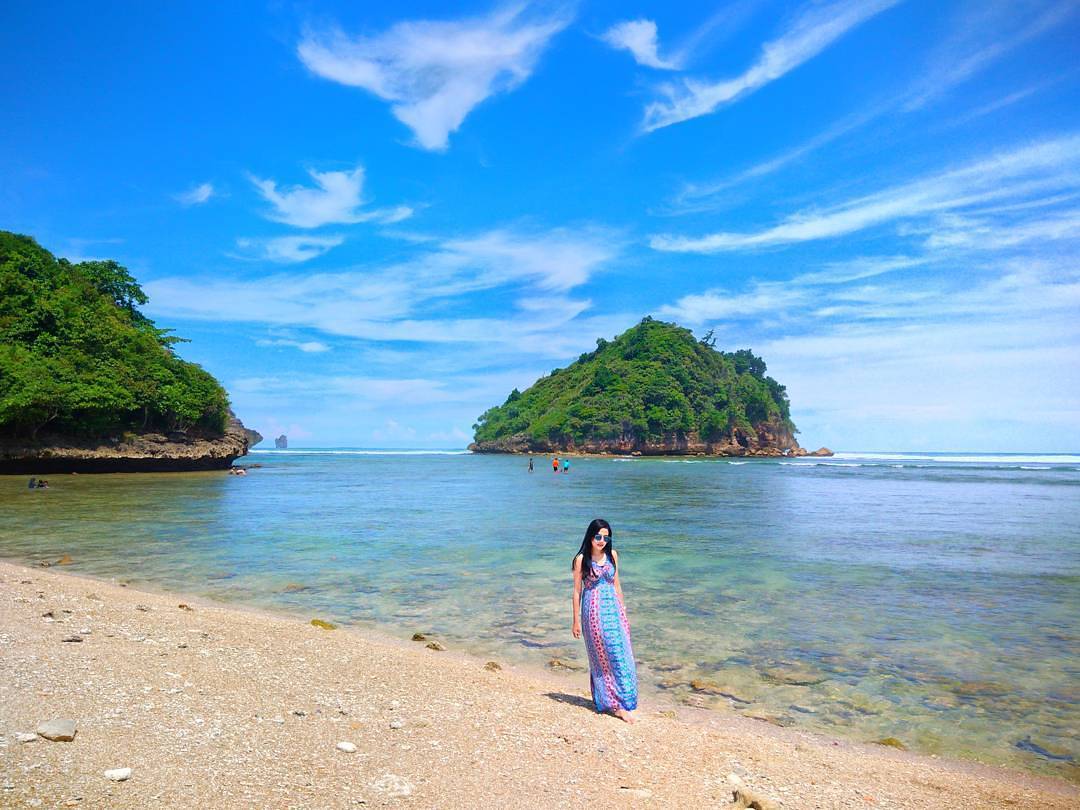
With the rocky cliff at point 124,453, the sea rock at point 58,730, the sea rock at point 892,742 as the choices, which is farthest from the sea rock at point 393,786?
the rocky cliff at point 124,453

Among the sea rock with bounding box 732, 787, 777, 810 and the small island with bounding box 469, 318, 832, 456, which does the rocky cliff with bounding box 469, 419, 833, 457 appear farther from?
the sea rock with bounding box 732, 787, 777, 810

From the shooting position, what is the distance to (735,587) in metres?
12.9

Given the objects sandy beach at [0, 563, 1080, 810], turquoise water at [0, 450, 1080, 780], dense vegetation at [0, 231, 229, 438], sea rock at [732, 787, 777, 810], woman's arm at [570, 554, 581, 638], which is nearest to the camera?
sandy beach at [0, 563, 1080, 810]

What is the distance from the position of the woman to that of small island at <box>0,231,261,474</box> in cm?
4861

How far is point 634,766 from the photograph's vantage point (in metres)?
4.92

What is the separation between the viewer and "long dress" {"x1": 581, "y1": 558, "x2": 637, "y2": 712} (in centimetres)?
617

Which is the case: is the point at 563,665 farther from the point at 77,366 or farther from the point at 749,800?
the point at 77,366

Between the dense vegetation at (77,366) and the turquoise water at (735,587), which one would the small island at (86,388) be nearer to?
the dense vegetation at (77,366)

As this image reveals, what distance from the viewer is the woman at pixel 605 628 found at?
20.2ft

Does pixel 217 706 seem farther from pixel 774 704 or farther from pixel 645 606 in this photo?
pixel 645 606

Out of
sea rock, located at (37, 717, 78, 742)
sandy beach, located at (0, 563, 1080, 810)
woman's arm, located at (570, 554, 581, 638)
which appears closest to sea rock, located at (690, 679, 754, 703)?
sandy beach, located at (0, 563, 1080, 810)

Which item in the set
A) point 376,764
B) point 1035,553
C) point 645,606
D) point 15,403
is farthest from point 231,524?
point 15,403

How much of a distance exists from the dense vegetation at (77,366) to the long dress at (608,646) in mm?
48664

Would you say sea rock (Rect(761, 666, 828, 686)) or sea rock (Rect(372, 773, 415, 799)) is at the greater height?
sea rock (Rect(372, 773, 415, 799))
